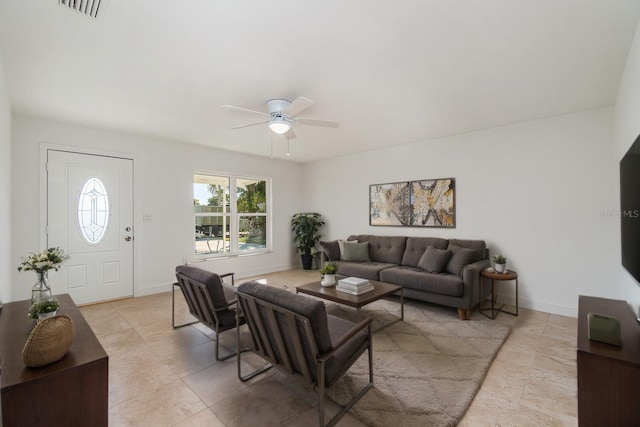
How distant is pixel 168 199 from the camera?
4871 mm

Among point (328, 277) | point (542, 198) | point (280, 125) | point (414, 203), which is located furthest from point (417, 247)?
point (280, 125)

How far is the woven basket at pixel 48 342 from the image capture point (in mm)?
1212

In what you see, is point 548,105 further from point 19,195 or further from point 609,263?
point 19,195

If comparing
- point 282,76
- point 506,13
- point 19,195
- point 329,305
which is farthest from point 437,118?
point 19,195

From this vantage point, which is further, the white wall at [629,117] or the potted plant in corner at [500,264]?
the potted plant in corner at [500,264]

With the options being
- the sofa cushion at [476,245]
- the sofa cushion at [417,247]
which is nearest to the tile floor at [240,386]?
the sofa cushion at [476,245]

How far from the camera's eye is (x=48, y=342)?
125 cm

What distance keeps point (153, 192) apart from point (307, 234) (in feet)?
10.1

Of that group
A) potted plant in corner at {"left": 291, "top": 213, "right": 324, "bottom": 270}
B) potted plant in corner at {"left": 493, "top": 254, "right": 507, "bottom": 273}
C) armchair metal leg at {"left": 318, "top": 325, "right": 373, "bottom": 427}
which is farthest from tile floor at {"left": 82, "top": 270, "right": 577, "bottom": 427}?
potted plant in corner at {"left": 291, "top": 213, "right": 324, "bottom": 270}

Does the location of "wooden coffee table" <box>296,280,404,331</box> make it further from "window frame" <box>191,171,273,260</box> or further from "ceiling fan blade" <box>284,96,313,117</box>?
"window frame" <box>191,171,273,260</box>

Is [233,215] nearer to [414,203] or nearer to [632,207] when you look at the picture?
[414,203]

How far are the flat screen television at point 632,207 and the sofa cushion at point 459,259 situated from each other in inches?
62.2

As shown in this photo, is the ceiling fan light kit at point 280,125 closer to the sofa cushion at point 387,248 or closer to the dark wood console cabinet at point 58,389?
the dark wood console cabinet at point 58,389

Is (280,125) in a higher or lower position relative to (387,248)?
higher
